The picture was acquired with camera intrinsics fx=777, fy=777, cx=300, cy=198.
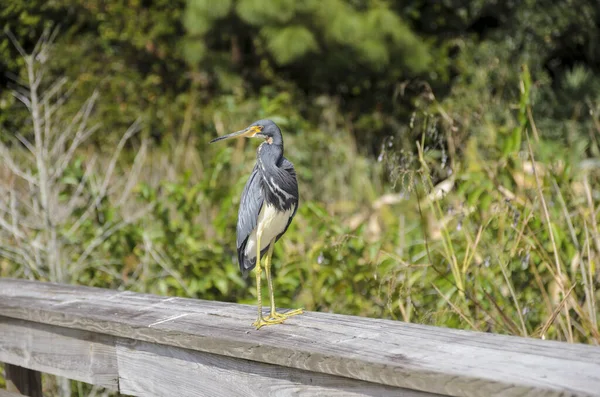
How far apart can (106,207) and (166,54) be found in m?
6.46

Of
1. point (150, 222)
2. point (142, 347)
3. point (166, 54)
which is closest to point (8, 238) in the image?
point (150, 222)

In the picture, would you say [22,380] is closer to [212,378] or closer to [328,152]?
[212,378]

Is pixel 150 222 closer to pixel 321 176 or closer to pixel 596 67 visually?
pixel 321 176

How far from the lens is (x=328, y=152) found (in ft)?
22.3

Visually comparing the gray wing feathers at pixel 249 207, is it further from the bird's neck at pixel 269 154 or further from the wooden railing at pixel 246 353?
the wooden railing at pixel 246 353

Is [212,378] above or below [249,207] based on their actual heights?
below

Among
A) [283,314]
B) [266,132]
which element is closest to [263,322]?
[283,314]

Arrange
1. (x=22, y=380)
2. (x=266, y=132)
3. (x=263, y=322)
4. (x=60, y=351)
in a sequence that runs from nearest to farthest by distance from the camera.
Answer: (x=263, y=322) → (x=266, y=132) → (x=60, y=351) → (x=22, y=380)

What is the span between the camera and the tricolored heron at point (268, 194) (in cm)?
164

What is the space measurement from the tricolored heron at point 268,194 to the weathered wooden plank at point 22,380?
2.74 ft

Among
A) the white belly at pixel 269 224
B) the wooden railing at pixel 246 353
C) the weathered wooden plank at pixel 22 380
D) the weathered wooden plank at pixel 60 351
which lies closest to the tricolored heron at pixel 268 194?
the white belly at pixel 269 224

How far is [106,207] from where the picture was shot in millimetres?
3643

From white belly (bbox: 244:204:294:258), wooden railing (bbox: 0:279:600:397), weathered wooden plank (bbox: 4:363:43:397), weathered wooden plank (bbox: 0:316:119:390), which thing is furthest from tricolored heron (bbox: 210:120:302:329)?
weathered wooden plank (bbox: 4:363:43:397)

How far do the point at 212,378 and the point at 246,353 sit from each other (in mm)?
142
